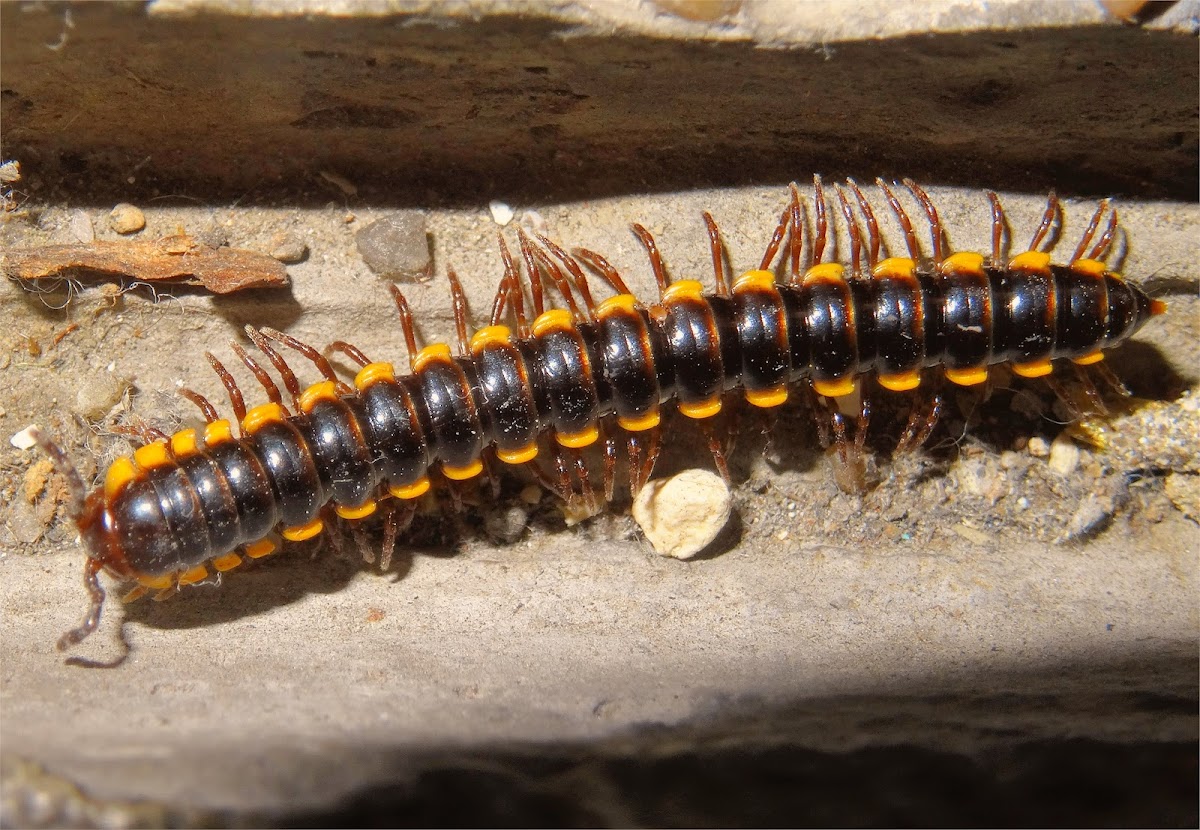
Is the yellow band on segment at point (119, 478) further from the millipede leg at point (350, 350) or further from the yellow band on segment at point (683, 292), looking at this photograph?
the yellow band on segment at point (683, 292)

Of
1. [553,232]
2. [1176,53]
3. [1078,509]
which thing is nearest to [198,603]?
[553,232]

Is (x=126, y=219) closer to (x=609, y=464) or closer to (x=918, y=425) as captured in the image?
(x=609, y=464)

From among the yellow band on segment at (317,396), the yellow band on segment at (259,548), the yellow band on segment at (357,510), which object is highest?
the yellow band on segment at (317,396)

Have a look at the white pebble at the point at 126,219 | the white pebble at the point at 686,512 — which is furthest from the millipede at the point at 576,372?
the white pebble at the point at 126,219

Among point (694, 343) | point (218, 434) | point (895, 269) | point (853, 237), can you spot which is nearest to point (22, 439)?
point (218, 434)

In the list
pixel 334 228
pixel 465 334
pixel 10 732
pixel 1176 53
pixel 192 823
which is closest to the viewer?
pixel 192 823

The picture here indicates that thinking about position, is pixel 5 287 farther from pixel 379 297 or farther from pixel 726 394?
pixel 726 394
